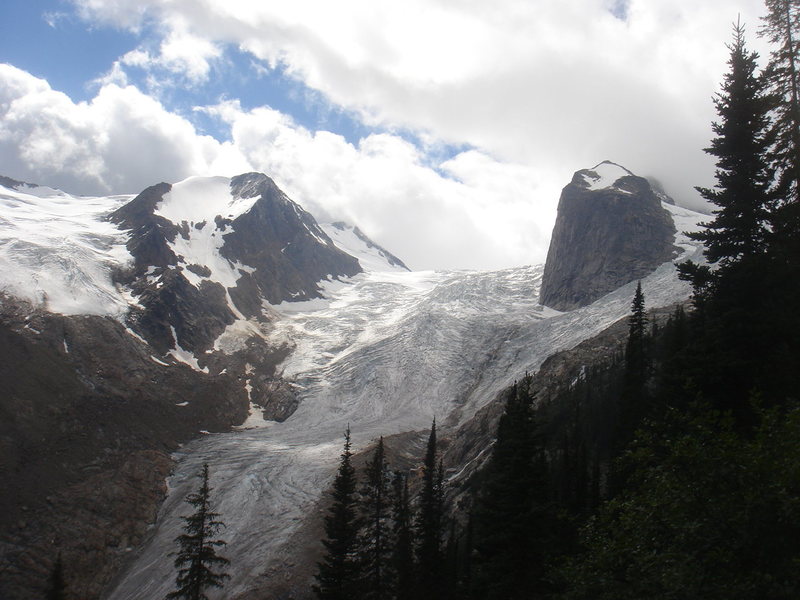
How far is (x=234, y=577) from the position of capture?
2537 inches

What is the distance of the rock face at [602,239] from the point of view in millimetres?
152125

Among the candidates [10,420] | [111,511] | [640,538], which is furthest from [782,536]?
[10,420]

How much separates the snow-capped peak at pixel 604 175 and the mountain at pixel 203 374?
24194 mm

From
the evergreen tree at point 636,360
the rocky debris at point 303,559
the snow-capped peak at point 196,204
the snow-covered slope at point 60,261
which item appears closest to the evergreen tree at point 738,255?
the evergreen tree at point 636,360

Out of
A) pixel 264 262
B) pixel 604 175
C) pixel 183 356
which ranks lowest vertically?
pixel 183 356

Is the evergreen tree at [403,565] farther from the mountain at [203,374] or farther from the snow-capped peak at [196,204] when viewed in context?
the snow-capped peak at [196,204]

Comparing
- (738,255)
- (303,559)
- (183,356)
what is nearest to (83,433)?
(303,559)

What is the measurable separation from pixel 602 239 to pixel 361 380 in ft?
260

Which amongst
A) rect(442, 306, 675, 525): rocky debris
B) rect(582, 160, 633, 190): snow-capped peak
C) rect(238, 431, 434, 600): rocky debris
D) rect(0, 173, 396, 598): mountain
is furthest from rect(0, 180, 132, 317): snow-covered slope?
rect(582, 160, 633, 190): snow-capped peak

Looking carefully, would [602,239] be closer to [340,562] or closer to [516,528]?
[340,562]

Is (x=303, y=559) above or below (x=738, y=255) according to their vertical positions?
below

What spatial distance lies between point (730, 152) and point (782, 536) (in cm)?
1827

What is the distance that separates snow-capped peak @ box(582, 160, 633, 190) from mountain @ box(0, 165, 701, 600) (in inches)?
953

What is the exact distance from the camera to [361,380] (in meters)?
119
